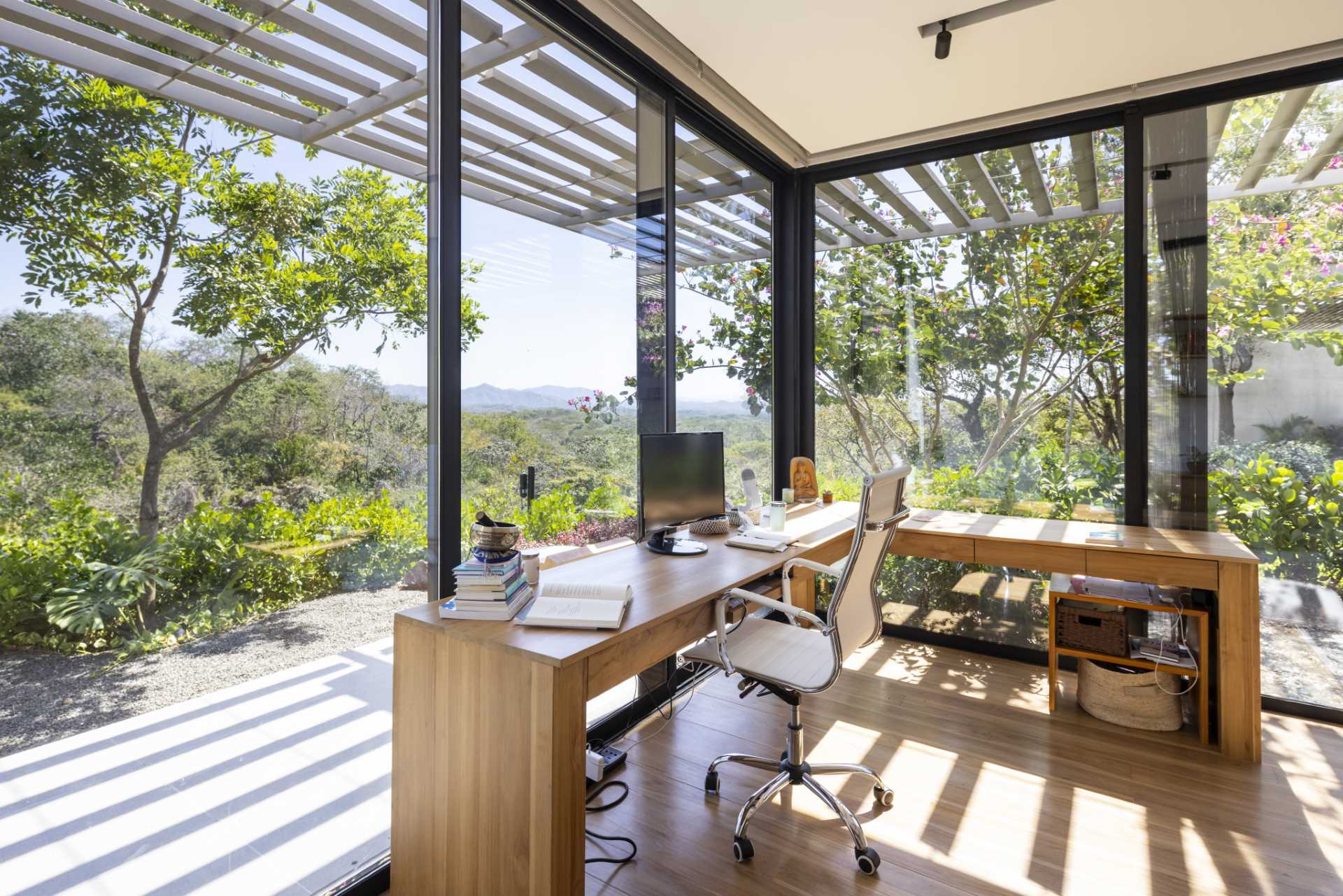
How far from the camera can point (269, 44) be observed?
65.5 inches

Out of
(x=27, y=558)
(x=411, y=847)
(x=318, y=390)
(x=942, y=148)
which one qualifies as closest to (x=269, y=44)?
(x=318, y=390)

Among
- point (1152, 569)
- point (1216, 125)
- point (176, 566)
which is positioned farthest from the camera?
point (1216, 125)

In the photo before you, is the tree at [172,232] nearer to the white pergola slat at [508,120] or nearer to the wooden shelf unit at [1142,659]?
the white pergola slat at [508,120]

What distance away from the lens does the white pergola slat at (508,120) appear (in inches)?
57.4

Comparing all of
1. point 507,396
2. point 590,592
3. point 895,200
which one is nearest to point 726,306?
point 895,200

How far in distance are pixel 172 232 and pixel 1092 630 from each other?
376 centimetres

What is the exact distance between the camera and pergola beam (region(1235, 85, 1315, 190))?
3.06 m

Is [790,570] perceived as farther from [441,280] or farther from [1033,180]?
[1033,180]

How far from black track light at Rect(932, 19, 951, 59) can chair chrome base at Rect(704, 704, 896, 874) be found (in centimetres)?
270

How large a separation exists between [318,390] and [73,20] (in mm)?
891

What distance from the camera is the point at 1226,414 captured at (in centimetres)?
320

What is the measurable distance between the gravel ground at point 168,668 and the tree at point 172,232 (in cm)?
31

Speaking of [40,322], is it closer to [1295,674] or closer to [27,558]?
[27,558]

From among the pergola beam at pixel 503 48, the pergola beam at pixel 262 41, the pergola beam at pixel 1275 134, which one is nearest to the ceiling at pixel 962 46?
the pergola beam at pixel 1275 134
